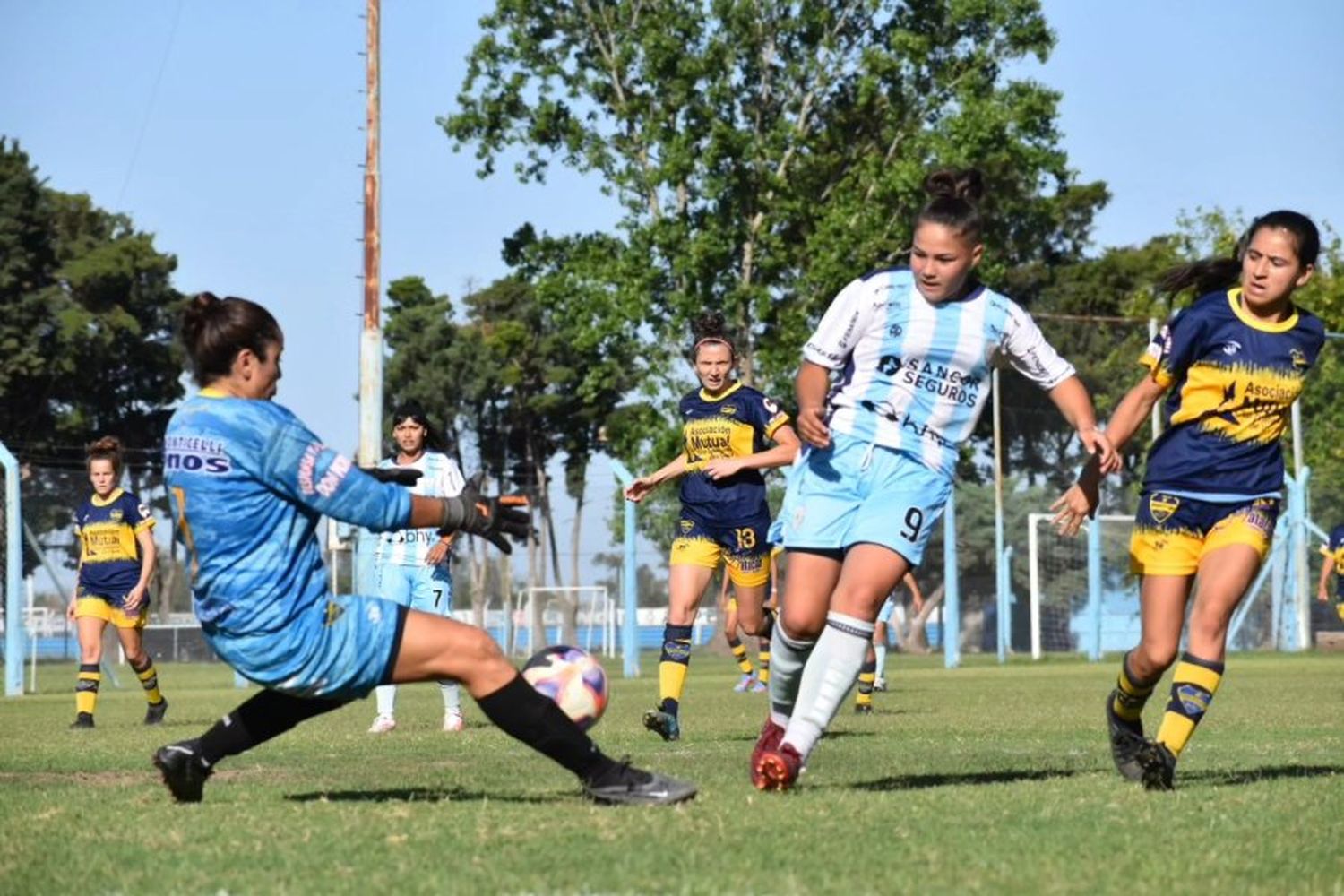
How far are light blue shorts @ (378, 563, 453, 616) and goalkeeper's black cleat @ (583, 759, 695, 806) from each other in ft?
23.3

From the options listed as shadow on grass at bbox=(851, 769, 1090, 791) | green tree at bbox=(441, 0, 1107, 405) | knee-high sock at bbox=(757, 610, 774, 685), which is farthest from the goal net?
shadow on grass at bbox=(851, 769, 1090, 791)

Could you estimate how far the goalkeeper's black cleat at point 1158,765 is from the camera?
7754 millimetres

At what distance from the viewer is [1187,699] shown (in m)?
8.09

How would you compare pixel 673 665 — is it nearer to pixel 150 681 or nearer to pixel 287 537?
pixel 150 681

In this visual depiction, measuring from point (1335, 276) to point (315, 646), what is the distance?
4490cm

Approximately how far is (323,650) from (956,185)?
2944 millimetres

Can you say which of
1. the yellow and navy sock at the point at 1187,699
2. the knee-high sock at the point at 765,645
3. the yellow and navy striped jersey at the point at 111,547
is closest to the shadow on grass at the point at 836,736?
the knee-high sock at the point at 765,645

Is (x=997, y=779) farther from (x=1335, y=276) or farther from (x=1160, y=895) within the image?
(x=1335, y=276)

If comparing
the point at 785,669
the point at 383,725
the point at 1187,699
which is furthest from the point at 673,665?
the point at 1187,699

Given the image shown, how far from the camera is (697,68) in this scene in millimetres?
43781

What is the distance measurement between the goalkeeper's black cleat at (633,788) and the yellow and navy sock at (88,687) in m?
9.61

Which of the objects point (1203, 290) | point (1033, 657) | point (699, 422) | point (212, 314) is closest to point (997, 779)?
point (1203, 290)

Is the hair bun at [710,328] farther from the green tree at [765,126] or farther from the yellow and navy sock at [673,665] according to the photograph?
the green tree at [765,126]

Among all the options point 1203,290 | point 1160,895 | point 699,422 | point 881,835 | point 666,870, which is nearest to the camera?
point 1160,895
